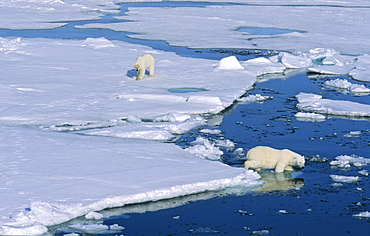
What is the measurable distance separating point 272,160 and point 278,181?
0.33 m

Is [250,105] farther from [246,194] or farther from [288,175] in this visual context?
[246,194]

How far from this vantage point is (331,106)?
10148 mm

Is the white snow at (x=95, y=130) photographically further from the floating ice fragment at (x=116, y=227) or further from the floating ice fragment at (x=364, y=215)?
the floating ice fragment at (x=364, y=215)

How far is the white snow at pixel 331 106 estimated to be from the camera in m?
9.81

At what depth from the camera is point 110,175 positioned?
251 inches

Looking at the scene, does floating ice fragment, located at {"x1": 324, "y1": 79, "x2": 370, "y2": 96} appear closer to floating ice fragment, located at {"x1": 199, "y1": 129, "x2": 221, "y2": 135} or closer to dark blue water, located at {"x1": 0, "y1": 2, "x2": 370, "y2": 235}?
dark blue water, located at {"x1": 0, "y1": 2, "x2": 370, "y2": 235}

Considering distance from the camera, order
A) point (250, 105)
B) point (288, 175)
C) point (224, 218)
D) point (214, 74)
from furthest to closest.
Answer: point (214, 74) → point (250, 105) → point (288, 175) → point (224, 218)

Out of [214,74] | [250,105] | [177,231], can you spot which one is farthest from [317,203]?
[214,74]

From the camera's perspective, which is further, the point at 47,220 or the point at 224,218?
the point at 224,218

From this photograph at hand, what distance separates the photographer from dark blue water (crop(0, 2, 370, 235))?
217 inches

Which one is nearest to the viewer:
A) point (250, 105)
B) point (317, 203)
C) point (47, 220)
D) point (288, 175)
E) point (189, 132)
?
point (47, 220)

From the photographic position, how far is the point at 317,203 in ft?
20.2

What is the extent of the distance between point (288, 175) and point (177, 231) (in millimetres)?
2137

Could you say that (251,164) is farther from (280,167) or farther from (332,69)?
(332,69)
